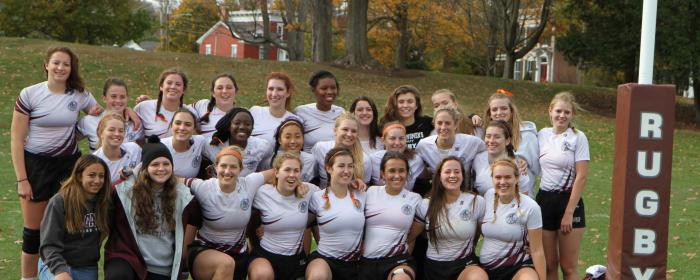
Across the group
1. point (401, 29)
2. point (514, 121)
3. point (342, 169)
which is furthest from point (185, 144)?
point (401, 29)

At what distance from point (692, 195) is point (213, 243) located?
9606 mm

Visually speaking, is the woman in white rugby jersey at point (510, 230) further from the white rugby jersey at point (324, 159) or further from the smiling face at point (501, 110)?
the white rugby jersey at point (324, 159)

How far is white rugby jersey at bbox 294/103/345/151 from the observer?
6594mm

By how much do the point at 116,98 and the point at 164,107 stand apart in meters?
0.36

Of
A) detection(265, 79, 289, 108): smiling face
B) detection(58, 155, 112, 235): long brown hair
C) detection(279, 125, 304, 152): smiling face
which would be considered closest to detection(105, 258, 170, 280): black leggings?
detection(58, 155, 112, 235): long brown hair

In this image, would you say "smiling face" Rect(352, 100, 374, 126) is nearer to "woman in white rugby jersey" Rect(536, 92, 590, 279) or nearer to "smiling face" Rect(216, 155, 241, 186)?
"smiling face" Rect(216, 155, 241, 186)

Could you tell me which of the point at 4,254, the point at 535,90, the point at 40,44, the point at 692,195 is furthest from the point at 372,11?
the point at 4,254

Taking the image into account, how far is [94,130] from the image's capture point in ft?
20.4

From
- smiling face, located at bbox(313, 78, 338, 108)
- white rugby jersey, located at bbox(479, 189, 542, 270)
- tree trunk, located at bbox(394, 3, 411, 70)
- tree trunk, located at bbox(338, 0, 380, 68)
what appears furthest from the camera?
tree trunk, located at bbox(394, 3, 411, 70)

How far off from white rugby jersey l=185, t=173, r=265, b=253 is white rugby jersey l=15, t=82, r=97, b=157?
1.12 metres

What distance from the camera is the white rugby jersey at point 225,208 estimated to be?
5.71 meters

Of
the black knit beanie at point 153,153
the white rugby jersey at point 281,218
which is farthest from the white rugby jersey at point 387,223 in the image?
the black knit beanie at point 153,153

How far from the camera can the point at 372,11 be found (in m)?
34.6

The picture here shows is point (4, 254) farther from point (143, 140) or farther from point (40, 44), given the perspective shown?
point (40, 44)
